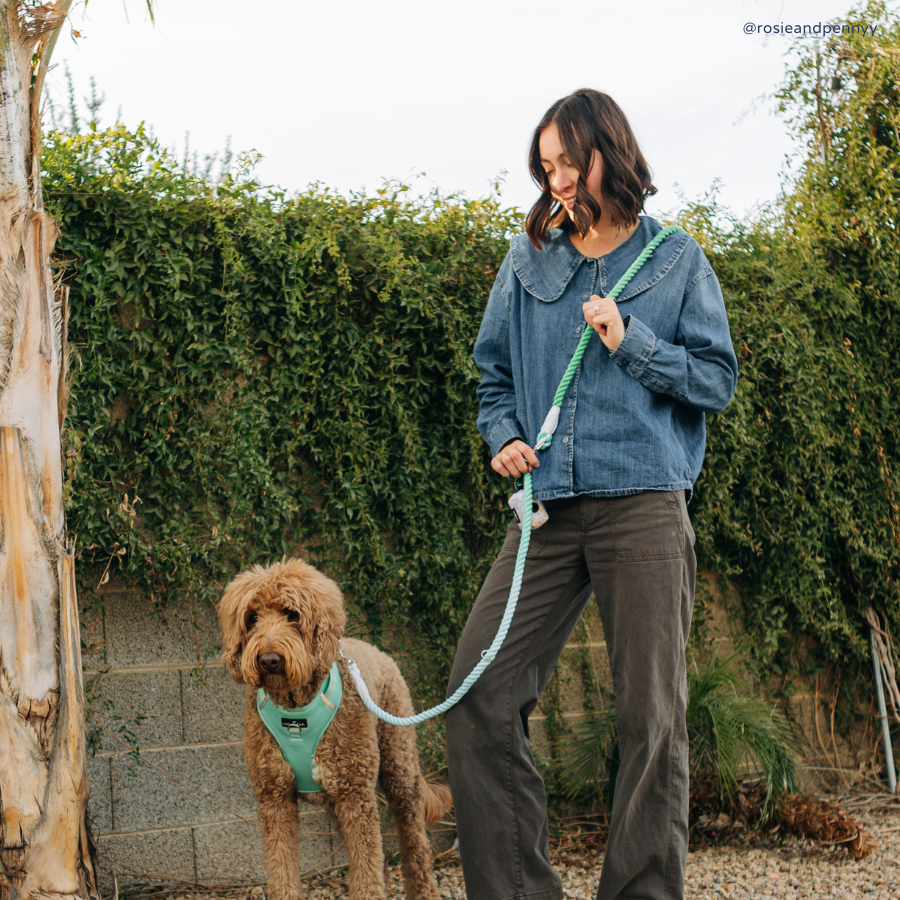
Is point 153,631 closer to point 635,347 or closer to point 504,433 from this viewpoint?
point 504,433

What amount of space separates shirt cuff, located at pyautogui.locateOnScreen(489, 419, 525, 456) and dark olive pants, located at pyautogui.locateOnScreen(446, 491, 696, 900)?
227 millimetres

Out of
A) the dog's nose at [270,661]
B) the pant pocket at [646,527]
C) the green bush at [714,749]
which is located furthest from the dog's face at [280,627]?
the green bush at [714,749]

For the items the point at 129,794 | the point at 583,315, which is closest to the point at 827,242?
the point at 583,315

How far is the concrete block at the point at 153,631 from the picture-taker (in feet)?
10.7

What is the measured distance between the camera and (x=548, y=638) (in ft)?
7.34

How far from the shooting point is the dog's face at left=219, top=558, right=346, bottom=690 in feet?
8.25

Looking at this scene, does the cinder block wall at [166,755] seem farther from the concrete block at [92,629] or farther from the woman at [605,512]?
the woman at [605,512]

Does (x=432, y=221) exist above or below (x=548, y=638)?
above

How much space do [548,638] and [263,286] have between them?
1879 millimetres

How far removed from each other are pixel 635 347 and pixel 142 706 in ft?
7.76

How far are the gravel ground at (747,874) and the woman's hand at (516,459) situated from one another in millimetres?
1897

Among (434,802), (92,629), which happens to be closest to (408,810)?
(434,802)

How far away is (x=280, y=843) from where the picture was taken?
8.71 ft

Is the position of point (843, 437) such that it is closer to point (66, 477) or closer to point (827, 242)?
point (827, 242)
